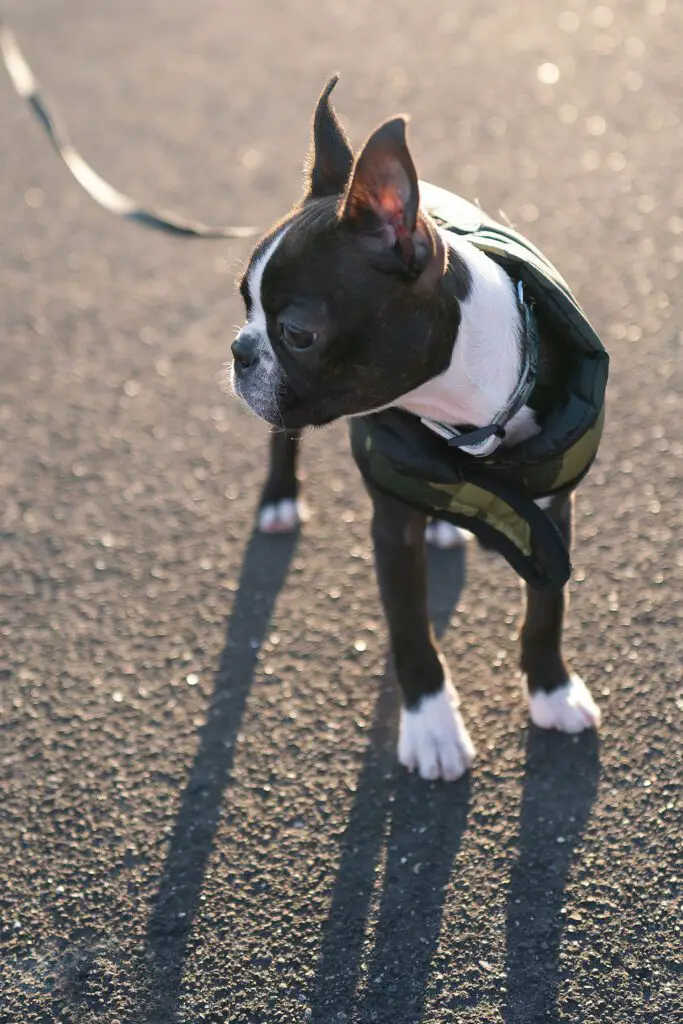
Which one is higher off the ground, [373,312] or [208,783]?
[373,312]

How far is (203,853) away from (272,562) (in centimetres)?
109

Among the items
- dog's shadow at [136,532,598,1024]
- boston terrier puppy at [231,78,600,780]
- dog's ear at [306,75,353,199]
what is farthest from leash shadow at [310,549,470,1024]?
dog's ear at [306,75,353,199]

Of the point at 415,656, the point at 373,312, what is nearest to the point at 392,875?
the point at 415,656

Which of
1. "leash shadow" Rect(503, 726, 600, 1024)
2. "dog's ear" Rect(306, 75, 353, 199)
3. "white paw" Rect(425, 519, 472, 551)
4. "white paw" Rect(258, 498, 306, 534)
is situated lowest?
"white paw" Rect(258, 498, 306, 534)

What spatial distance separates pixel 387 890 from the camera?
2771 mm

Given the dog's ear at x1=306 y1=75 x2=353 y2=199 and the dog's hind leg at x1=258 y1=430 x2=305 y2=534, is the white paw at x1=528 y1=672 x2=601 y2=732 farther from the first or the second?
the dog's ear at x1=306 y1=75 x2=353 y2=199

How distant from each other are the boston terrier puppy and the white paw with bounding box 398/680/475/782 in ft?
1.50

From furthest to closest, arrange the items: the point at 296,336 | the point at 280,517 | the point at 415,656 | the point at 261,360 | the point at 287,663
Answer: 1. the point at 280,517
2. the point at 287,663
3. the point at 415,656
4. the point at 261,360
5. the point at 296,336

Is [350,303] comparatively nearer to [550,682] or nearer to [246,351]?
[246,351]

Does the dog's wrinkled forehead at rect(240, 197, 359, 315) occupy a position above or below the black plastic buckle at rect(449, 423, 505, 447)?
above

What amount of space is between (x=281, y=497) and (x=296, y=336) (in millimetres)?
1597

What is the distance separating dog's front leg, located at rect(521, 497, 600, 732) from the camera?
3.01 metres

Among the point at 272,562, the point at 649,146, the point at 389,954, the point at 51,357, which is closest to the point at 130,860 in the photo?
the point at 389,954

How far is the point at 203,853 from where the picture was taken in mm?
2934
